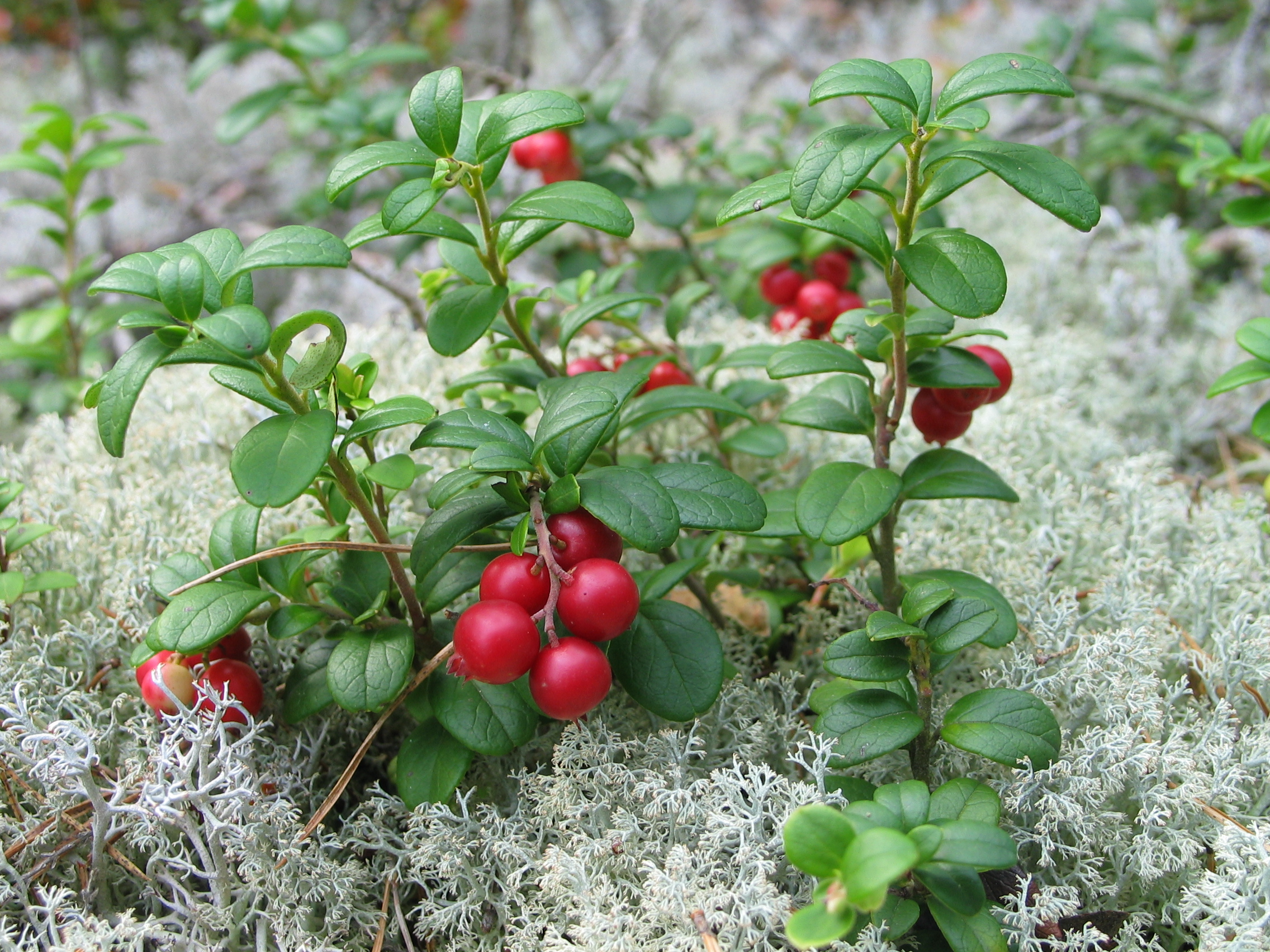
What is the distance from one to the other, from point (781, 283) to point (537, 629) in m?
1.36

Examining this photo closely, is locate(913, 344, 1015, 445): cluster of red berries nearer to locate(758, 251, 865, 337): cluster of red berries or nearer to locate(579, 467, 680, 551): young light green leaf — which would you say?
locate(579, 467, 680, 551): young light green leaf


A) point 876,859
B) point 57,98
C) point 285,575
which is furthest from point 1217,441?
point 57,98

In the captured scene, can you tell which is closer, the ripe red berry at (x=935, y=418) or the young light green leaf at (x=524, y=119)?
the young light green leaf at (x=524, y=119)

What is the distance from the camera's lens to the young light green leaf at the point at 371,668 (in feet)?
A: 3.88

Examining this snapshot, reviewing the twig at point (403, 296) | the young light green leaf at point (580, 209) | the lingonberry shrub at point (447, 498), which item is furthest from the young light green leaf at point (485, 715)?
the twig at point (403, 296)

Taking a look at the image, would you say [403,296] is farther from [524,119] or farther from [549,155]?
[524,119]

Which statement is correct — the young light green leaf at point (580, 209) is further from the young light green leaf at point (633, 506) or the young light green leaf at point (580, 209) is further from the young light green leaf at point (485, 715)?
the young light green leaf at point (485, 715)

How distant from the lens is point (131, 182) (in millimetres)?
3826

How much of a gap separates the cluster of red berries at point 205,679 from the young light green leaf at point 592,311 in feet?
2.12

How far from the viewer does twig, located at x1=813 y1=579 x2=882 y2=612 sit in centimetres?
126

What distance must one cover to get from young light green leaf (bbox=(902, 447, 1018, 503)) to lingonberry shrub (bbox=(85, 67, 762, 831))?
0.92ft

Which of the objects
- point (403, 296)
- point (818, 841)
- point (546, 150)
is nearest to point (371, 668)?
point (818, 841)

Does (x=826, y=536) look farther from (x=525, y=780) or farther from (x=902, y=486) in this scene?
(x=525, y=780)

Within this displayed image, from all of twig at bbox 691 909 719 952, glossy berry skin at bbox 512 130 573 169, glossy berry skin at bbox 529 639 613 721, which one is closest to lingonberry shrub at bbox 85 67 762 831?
glossy berry skin at bbox 529 639 613 721
